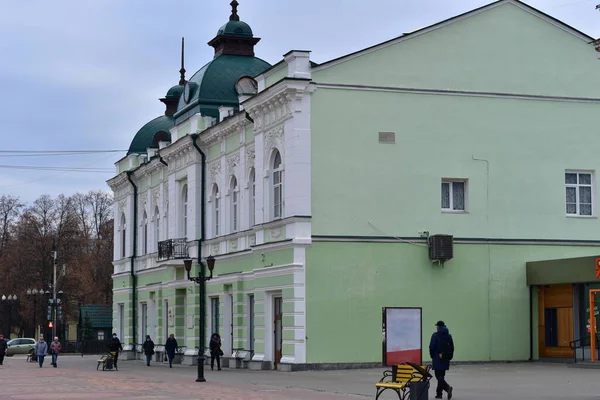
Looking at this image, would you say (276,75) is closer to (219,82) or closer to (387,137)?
(387,137)

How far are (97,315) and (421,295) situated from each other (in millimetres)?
42406

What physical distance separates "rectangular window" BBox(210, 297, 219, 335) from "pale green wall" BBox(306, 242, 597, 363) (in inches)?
382

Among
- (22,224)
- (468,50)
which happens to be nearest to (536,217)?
(468,50)

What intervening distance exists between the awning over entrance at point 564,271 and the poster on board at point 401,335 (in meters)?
4.54

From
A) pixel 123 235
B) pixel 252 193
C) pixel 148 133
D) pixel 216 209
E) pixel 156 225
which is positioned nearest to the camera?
pixel 252 193

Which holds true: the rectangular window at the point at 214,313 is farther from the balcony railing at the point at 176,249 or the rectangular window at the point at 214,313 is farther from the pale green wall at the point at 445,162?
the pale green wall at the point at 445,162

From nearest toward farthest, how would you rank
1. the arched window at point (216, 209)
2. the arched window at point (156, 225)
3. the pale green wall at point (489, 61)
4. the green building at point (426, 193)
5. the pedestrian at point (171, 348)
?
1. the green building at point (426, 193)
2. the pale green wall at point (489, 61)
3. the arched window at point (216, 209)
4. the pedestrian at point (171, 348)
5. the arched window at point (156, 225)

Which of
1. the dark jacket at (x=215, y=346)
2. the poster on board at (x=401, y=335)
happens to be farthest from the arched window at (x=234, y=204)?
the poster on board at (x=401, y=335)

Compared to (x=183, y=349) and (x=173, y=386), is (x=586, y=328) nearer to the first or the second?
(x=173, y=386)

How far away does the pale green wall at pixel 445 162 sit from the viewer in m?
37.8

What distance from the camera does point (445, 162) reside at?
38.9 m

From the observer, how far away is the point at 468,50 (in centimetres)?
3944

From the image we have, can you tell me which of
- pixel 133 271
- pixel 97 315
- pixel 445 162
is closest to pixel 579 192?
pixel 445 162

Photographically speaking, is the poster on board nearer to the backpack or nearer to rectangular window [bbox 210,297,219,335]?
rectangular window [bbox 210,297,219,335]
